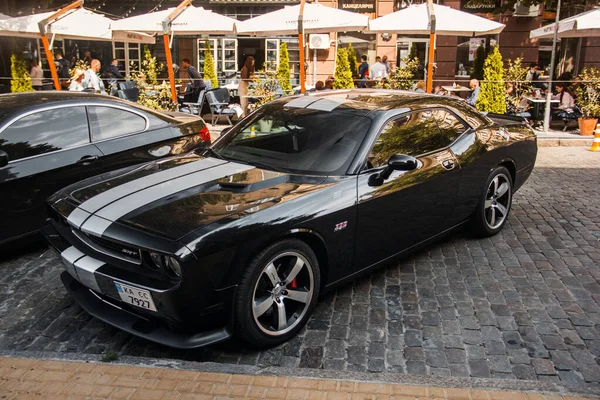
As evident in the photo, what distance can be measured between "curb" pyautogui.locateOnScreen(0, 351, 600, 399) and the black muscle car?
196 cm

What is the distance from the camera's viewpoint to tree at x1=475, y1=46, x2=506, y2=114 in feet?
43.9

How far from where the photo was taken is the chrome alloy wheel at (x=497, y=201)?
19.9ft

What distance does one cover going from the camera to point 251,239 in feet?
12.0

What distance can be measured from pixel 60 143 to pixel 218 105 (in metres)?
8.42

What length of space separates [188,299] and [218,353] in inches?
27.0

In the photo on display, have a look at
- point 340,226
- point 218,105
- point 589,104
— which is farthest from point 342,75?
point 340,226

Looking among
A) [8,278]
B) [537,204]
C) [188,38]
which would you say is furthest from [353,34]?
[8,278]

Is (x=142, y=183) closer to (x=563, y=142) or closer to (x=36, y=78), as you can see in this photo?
(x=563, y=142)

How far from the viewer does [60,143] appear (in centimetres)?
568

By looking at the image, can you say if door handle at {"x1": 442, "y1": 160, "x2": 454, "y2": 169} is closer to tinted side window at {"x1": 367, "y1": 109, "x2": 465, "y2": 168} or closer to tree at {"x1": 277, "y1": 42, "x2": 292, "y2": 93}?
tinted side window at {"x1": 367, "y1": 109, "x2": 465, "y2": 168}

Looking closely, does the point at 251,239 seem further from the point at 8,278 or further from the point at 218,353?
the point at 8,278

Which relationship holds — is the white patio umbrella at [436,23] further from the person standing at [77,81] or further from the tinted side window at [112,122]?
the tinted side window at [112,122]

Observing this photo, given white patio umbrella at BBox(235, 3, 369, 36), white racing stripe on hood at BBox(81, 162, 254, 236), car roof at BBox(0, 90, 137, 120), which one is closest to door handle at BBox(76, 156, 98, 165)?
car roof at BBox(0, 90, 137, 120)

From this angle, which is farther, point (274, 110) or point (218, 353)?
point (274, 110)
